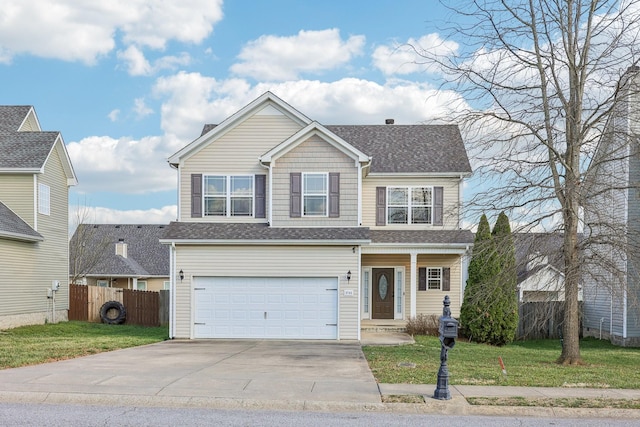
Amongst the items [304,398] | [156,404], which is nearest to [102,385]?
[156,404]

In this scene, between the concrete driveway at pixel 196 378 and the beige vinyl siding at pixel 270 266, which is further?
the beige vinyl siding at pixel 270 266

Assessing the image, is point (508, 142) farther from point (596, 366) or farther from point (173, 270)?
point (173, 270)

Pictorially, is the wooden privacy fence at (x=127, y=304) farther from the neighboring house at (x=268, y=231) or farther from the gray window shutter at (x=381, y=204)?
the gray window shutter at (x=381, y=204)

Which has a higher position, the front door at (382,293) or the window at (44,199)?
the window at (44,199)

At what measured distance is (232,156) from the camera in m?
21.4

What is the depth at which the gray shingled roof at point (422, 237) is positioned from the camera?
74.4 feet

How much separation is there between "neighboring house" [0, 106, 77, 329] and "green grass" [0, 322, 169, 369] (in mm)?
1211

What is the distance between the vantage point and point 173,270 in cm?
2064

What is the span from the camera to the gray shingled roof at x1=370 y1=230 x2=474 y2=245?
22.7m

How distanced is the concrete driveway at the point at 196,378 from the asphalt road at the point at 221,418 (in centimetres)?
49

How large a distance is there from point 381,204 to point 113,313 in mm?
13049

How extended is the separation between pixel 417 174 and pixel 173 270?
9703 millimetres

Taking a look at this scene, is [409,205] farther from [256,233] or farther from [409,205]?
[256,233]

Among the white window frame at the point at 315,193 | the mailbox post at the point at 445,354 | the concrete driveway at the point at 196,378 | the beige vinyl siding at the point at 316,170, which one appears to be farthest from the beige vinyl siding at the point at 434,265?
the mailbox post at the point at 445,354
